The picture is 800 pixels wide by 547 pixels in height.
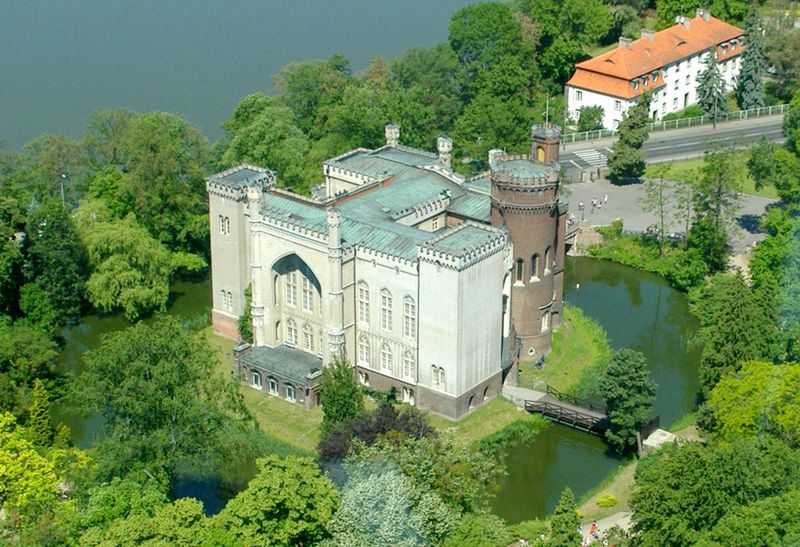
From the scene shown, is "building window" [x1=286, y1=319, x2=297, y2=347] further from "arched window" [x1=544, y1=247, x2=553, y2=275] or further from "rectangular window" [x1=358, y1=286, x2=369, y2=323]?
"arched window" [x1=544, y1=247, x2=553, y2=275]

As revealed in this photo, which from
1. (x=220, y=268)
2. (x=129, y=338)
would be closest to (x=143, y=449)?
(x=129, y=338)


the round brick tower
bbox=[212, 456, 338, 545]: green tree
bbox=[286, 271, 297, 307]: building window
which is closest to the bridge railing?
the round brick tower

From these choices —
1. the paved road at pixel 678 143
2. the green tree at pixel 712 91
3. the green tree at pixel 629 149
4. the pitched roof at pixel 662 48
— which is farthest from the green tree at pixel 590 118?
the green tree at pixel 712 91

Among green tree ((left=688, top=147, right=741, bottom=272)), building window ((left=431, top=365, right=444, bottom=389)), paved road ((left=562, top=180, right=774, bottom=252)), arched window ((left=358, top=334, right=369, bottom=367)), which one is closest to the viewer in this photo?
building window ((left=431, top=365, right=444, bottom=389))

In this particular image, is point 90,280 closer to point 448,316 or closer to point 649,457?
point 448,316

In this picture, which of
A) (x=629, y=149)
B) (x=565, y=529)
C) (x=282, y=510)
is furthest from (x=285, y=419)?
(x=629, y=149)

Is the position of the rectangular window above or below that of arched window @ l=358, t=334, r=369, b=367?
above
